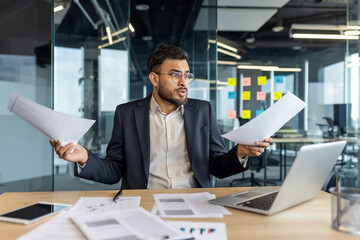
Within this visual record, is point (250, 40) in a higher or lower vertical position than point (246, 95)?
higher

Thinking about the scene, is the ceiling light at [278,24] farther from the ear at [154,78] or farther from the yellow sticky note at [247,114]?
the ear at [154,78]

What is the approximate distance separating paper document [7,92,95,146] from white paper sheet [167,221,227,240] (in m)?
0.52

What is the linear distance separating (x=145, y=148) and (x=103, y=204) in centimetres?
66

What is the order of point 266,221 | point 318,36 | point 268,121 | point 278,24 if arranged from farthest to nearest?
point 318,36 → point 278,24 → point 268,121 → point 266,221

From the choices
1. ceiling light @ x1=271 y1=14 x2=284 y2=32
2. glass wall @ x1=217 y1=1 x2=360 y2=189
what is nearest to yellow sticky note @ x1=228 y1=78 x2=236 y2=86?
glass wall @ x1=217 y1=1 x2=360 y2=189

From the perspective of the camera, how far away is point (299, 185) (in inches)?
43.8

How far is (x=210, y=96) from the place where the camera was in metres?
4.01

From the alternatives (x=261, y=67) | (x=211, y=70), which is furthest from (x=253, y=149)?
(x=261, y=67)

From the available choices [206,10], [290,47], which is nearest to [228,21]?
[206,10]

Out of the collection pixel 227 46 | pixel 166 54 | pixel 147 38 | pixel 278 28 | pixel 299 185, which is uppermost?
pixel 147 38

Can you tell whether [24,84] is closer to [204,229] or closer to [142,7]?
[142,7]

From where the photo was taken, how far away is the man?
1.81m

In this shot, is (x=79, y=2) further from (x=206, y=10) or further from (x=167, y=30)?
(x=167, y=30)

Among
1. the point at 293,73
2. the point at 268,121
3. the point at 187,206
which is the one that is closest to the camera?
the point at 187,206
